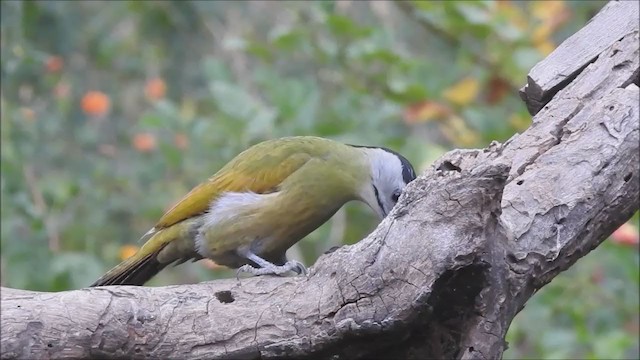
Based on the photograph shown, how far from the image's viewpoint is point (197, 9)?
516 centimetres

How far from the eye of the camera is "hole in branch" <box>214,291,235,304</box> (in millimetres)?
3001

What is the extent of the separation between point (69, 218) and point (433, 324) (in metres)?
3.99

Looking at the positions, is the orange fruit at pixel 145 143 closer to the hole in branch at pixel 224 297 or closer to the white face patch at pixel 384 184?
the white face patch at pixel 384 184

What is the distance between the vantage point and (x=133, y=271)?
12.7 ft

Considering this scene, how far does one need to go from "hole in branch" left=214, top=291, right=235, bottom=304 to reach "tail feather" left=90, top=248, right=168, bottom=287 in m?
0.90

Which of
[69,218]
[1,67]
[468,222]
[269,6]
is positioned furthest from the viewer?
[269,6]

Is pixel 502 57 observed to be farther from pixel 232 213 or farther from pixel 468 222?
pixel 468 222

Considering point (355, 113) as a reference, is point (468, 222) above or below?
below

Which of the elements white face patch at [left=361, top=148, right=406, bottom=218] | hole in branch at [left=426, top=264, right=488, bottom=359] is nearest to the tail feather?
white face patch at [left=361, top=148, right=406, bottom=218]

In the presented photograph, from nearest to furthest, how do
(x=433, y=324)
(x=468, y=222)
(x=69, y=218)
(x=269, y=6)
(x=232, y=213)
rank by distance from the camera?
(x=468, y=222), (x=433, y=324), (x=232, y=213), (x=69, y=218), (x=269, y=6)

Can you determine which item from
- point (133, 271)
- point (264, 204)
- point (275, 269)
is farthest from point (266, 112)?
point (275, 269)

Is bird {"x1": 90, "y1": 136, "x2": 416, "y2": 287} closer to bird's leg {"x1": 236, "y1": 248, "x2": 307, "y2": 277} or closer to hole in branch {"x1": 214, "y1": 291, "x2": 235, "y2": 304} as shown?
bird's leg {"x1": 236, "y1": 248, "x2": 307, "y2": 277}

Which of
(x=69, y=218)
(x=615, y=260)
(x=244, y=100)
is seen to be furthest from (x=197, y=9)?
(x=615, y=260)

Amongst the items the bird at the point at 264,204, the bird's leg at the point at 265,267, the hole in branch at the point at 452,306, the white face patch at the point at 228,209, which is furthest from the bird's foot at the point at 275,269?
the hole in branch at the point at 452,306
